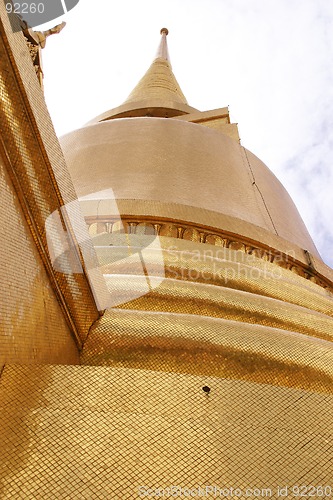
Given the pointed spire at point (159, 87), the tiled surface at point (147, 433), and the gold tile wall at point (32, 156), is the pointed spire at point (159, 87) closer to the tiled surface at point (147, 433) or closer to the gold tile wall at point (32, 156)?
the gold tile wall at point (32, 156)

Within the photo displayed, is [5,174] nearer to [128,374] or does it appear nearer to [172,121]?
[128,374]

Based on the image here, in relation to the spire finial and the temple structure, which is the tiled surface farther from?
the spire finial

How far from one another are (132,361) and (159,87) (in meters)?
7.31

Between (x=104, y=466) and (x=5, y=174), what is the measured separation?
59 cm

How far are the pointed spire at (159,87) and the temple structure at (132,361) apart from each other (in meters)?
5.20

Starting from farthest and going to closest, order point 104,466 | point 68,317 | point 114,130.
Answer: point 114,130, point 68,317, point 104,466

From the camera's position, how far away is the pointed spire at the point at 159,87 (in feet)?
24.2

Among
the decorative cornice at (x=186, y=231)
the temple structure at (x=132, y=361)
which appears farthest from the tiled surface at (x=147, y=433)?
the decorative cornice at (x=186, y=231)

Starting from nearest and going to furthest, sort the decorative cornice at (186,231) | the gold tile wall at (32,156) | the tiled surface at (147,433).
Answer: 1. the tiled surface at (147,433)
2. the gold tile wall at (32,156)
3. the decorative cornice at (186,231)

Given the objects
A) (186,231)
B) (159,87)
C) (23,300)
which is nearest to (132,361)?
(23,300)

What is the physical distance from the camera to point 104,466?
0.81m

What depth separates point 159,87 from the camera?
803cm

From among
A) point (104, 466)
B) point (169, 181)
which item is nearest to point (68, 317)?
point (104, 466)

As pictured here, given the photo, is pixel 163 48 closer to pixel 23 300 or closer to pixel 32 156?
pixel 32 156
